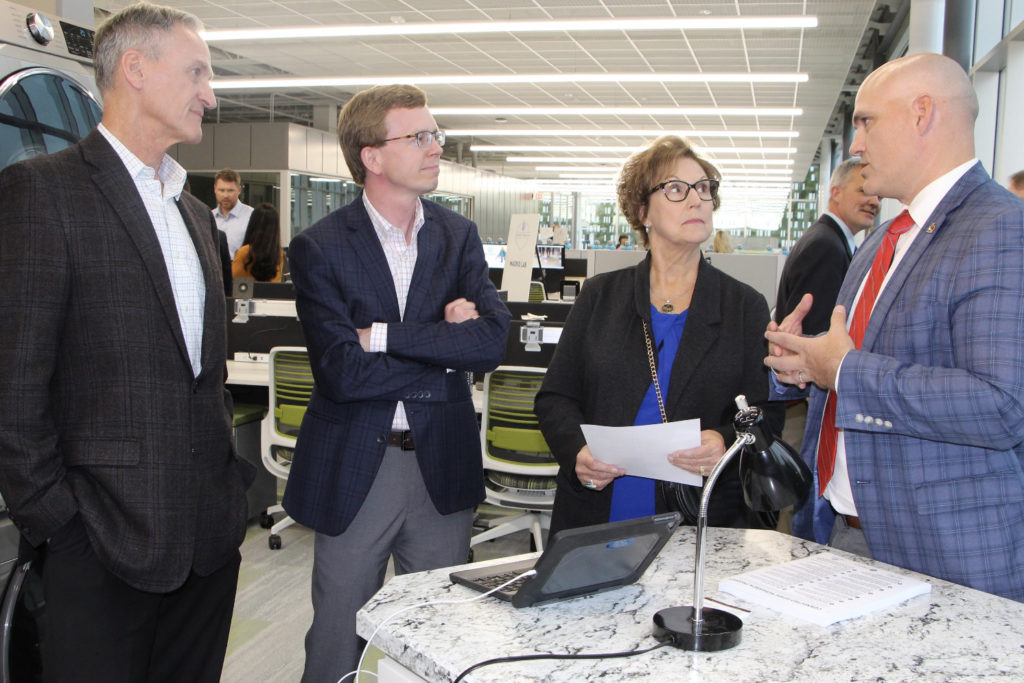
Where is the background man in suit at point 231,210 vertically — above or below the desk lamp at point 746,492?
above

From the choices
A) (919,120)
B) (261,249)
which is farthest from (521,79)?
(919,120)

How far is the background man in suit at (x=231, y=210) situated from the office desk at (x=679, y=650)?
5.13 metres

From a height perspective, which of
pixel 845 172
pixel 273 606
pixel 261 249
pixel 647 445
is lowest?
pixel 273 606

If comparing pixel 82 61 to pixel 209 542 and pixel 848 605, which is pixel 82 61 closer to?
pixel 209 542

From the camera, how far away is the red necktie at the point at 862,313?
1650mm

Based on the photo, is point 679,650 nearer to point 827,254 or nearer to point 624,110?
point 827,254

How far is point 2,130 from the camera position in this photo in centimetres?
195

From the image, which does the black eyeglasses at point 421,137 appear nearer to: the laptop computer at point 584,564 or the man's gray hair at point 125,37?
the man's gray hair at point 125,37

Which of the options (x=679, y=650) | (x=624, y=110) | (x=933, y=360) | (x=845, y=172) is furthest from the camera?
(x=624, y=110)

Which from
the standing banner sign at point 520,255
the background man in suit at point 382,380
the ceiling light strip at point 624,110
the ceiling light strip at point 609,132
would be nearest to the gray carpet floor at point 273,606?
the background man in suit at point 382,380

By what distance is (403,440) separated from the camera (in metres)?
1.96

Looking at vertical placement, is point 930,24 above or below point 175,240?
above

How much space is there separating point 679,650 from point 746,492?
9.4 inches

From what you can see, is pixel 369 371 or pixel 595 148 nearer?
pixel 369 371
